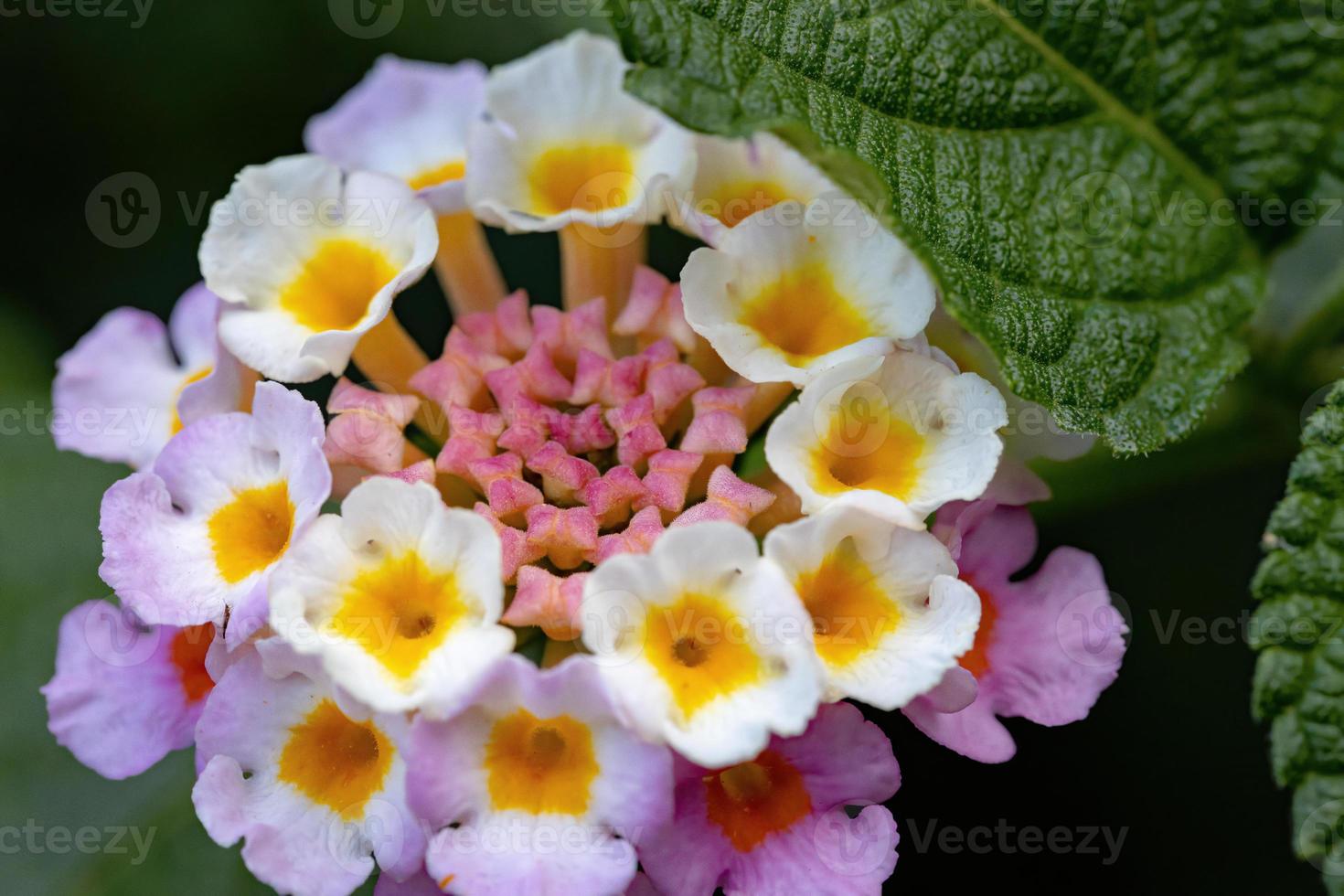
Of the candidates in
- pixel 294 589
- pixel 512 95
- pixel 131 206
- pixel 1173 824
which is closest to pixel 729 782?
pixel 294 589

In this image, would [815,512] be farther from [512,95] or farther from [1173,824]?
[1173,824]

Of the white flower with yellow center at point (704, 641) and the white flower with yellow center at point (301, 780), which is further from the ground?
the white flower with yellow center at point (704, 641)

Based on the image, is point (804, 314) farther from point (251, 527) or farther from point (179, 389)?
point (179, 389)

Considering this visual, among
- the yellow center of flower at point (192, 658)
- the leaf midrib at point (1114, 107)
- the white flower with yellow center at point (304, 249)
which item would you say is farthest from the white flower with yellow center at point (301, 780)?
the leaf midrib at point (1114, 107)

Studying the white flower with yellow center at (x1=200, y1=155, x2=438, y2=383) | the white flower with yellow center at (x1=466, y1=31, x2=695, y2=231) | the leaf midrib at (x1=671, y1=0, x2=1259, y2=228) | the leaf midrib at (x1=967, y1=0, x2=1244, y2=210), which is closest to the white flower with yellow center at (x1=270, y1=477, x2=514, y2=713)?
the white flower with yellow center at (x1=200, y1=155, x2=438, y2=383)

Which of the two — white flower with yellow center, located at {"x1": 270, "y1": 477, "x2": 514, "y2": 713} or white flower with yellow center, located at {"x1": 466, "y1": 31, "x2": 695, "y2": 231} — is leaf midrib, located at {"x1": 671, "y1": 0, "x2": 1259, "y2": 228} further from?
white flower with yellow center, located at {"x1": 270, "y1": 477, "x2": 514, "y2": 713}

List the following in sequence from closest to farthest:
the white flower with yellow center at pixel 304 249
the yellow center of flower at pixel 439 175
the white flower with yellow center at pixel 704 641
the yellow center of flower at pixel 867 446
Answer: the white flower with yellow center at pixel 704 641 < the yellow center of flower at pixel 867 446 < the white flower with yellow center at pixel 304 249 < the yellow center of flower at pixel 439 175

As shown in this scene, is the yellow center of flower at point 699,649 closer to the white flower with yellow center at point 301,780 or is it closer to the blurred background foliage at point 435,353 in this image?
the white flower with yellow center at point 301,780
